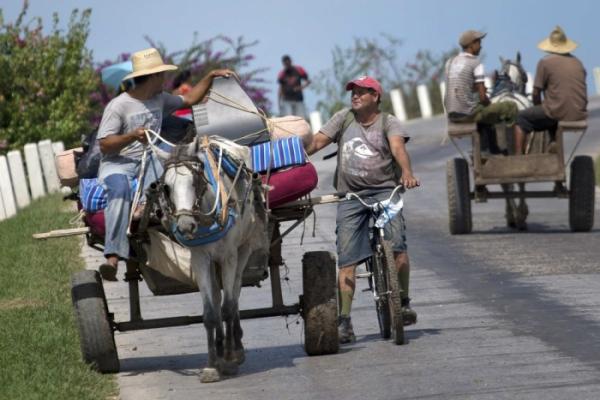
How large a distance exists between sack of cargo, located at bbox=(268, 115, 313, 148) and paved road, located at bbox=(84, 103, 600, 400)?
1275 mm

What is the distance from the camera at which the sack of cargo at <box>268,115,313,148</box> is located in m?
12.3

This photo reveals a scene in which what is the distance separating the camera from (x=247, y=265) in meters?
12.1

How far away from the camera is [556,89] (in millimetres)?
20406

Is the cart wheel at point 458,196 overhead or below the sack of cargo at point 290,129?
below

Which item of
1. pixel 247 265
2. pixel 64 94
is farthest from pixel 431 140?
pixel 247 265

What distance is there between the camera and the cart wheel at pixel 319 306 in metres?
12.1

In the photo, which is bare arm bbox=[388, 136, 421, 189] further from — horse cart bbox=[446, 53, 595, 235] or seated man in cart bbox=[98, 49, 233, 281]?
horse cart bbox=[446, 53, 595, 235]

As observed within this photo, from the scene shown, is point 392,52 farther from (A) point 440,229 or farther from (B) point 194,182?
(B) point 194,182

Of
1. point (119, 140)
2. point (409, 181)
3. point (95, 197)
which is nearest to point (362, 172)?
point (409, 181)

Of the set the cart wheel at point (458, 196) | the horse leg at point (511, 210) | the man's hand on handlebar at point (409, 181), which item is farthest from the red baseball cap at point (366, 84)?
the horse leg at point (511, 210)

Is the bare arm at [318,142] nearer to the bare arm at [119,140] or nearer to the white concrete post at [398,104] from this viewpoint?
the bare arm at [119,140]

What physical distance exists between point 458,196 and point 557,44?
2185 mm

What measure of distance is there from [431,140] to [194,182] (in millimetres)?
26544

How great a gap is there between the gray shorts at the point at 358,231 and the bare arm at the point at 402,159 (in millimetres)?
315
